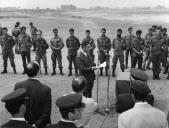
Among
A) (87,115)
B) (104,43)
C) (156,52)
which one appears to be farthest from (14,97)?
(104,43)

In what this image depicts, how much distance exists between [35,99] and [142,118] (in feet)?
6.70

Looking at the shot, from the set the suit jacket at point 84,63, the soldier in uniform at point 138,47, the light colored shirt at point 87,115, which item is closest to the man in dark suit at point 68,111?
the light colored shirt at point 87,115

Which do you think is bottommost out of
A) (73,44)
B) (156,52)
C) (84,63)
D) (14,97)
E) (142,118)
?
(156,52)

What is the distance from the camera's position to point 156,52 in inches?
503

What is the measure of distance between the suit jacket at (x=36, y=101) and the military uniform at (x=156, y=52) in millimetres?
8120

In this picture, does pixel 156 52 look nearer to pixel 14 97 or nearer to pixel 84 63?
pixel 84 63

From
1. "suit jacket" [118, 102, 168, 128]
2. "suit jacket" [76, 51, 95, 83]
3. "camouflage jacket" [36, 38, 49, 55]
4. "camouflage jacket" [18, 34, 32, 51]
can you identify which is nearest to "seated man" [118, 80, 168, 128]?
"suit jacket" [118, 102, 168, 128]

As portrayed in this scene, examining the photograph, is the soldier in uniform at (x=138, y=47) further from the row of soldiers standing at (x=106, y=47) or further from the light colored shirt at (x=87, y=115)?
the light colored shirt at (x=87, y=115)

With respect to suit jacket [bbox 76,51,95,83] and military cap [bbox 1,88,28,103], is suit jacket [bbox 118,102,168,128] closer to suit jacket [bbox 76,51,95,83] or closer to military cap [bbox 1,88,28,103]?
military cap [bbox 1,88,28,103]

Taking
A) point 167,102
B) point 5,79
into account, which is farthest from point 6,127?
point 5,79

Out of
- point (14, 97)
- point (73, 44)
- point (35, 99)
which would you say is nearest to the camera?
point (14, 97)

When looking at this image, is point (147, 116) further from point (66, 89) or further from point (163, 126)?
point (66, 89)

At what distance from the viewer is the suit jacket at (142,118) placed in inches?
148

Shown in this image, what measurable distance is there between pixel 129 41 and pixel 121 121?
10.7 meters
